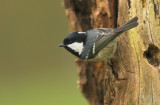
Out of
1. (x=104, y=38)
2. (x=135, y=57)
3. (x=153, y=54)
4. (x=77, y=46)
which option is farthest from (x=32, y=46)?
(x=153, y=54)

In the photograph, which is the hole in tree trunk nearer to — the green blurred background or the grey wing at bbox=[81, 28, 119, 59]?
the grey wing at bbox=[81, 28, 119, 59]

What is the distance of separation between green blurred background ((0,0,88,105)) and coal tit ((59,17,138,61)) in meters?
4.49

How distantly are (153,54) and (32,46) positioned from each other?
5821 mm

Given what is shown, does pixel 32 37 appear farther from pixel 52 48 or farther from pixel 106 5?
pixel 106 5

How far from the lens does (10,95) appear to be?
7.40m

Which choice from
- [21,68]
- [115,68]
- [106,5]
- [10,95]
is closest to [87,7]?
[106,5]

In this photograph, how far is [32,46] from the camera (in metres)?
8.48

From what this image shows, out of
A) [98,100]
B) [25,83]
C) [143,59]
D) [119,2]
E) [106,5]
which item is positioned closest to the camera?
[143,59]

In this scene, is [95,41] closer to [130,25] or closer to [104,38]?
[104,38]

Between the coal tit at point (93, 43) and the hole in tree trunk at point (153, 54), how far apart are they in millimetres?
404

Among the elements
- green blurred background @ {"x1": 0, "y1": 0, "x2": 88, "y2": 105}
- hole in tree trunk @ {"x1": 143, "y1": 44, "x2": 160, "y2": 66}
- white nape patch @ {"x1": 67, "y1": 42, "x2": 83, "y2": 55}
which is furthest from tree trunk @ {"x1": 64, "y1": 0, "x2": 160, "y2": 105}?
green blurred background @ {"x1": 0, "y1": 0, "x2": 88, "y2": 105}

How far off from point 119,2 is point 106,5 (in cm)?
29

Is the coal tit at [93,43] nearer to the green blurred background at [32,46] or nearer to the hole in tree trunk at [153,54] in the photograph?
the hole in tree trunk at [153,54]

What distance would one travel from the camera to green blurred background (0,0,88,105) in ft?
27.2
